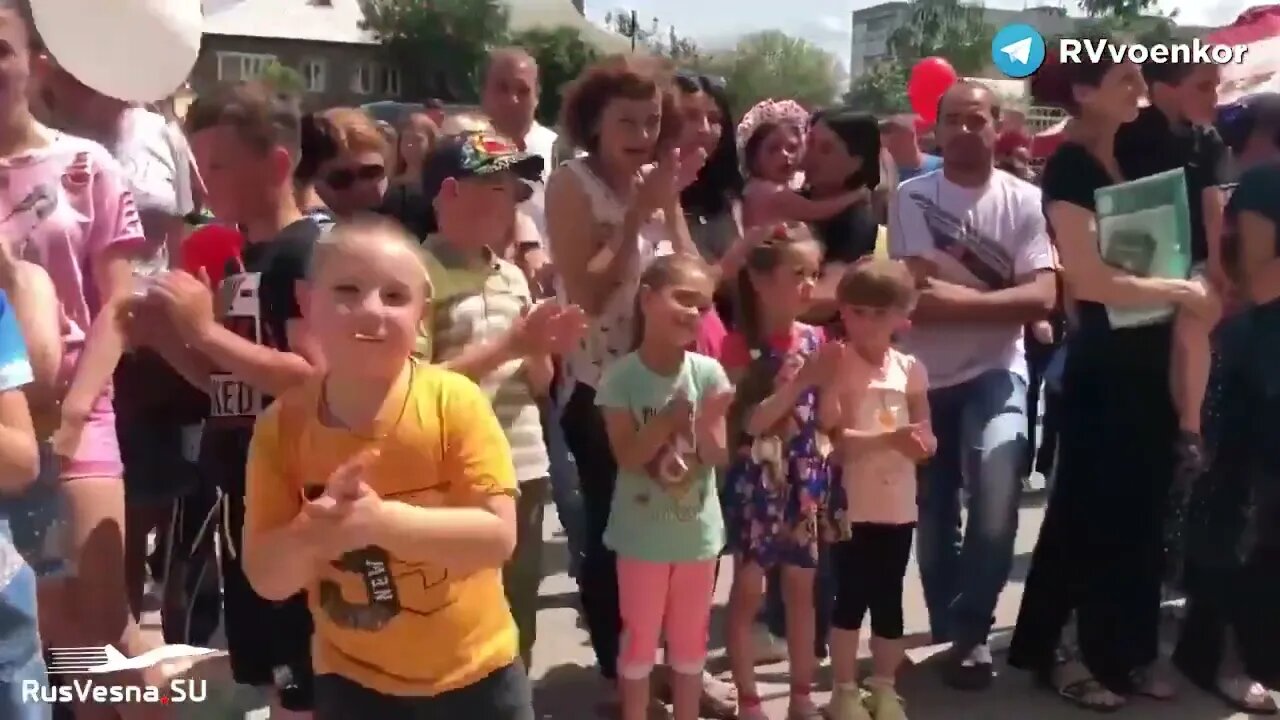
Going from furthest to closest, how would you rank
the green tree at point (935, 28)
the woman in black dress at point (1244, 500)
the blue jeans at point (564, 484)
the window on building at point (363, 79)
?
the green tree at point (935, 28), the window on building at point (363, 79), the blue jeans at point (564, 484), the woman in black dress at point (1244, 500)

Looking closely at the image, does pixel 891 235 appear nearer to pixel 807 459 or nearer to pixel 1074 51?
pixel 1074 51

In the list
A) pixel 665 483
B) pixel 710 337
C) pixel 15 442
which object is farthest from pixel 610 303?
pixel 15 442

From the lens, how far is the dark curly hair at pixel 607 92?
11.2 feet

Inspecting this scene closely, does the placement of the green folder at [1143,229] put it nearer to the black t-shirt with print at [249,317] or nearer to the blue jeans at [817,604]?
the blue jeans at [817,604]

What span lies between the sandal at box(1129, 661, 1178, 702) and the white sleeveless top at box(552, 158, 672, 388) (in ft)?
6.11

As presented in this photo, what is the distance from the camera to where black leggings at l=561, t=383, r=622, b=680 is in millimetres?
3475

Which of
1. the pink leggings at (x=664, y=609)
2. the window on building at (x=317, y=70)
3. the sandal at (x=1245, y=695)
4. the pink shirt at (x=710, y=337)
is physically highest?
the window on building at (x=317, y=70)

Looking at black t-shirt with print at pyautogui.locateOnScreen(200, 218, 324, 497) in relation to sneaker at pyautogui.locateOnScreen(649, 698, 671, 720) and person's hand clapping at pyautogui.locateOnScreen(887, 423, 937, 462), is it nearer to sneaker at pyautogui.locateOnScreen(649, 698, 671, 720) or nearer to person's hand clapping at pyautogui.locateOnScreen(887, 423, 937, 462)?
sneaker at pyautogui.locateOnScreen(649, 698, 671, 720)

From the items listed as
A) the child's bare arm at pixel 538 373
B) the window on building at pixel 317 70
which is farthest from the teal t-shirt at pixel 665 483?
the window on building at pixel 317 70

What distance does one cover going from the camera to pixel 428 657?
2105 millimetres

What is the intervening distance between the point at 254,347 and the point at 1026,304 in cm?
227

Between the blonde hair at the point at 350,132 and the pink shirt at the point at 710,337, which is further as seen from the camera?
the pink shirt at the point at 710,337

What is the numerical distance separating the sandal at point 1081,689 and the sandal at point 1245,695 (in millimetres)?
323

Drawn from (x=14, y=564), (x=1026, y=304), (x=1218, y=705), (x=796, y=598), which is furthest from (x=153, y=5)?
(x=1218, y=705)
